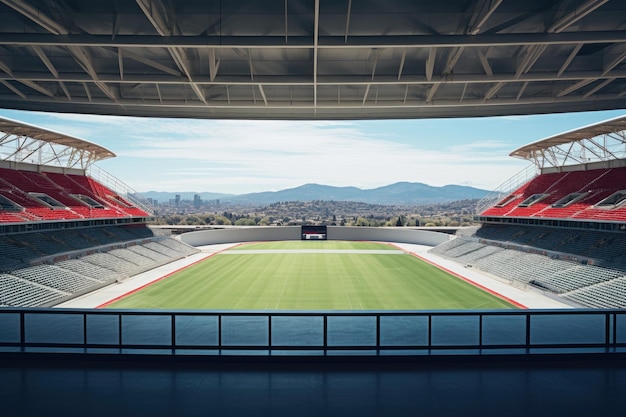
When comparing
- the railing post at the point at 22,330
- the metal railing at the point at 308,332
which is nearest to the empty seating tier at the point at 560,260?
the metal railing at the point at 308,332

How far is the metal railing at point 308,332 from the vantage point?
6258 mm

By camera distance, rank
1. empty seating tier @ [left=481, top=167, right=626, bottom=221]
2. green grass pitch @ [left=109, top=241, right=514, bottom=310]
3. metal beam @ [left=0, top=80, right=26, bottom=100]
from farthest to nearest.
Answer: empty seating tier @ [left=481, top=167, right=626, bottom=221], green grass pitch @ [left=109, top=241, right=514, bottom=310], metal beam @ [left=0, top=80, right=26, bottom=100]

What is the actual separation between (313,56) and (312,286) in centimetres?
2239

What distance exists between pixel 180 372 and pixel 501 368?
476cm

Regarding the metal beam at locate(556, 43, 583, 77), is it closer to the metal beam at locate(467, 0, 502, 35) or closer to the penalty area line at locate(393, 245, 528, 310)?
the metal beam at locate(467, 0, 502, 35)

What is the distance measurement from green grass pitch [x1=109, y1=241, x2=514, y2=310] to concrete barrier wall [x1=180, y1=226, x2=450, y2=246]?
12.9m

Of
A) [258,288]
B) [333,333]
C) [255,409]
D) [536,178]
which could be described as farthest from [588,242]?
[255,409]

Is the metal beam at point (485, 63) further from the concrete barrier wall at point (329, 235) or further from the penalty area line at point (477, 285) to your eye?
the concrete barrier wall at point (329, 235)

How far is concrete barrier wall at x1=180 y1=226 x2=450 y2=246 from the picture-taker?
56.4 metres

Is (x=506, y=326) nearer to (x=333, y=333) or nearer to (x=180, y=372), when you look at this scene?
(x=333, y=333)

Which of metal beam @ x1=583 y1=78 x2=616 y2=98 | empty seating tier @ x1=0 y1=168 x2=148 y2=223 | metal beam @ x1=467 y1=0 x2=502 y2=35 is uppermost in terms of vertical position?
metal beam @ x1=467 y1=0 x2=502 y2=35

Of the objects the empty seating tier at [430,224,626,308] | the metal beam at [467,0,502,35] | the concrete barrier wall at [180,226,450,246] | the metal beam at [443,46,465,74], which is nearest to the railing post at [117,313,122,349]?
the metal beam at [467,0,502,35]

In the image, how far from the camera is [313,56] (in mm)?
8086

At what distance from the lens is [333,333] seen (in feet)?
20.9
